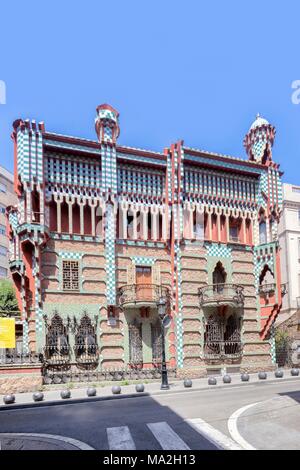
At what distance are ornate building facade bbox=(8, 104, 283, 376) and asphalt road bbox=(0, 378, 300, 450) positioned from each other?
8.95m

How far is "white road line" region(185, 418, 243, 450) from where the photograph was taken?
8.81 metres

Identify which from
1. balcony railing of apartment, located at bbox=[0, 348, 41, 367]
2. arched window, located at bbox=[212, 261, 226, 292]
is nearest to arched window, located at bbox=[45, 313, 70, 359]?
balcony railing of apartment, located at bbox=[0, 348, 41, 367]

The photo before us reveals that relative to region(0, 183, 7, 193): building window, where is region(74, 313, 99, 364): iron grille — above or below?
below

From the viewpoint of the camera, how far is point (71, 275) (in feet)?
88.1

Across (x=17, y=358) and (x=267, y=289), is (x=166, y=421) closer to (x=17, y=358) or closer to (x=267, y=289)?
(x=17, y=358)

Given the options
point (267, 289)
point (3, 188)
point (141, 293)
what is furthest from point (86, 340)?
point (3, 188)

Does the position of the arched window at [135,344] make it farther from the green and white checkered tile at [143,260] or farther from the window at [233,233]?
the window at [233,233]

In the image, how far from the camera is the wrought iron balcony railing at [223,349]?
2866 cm

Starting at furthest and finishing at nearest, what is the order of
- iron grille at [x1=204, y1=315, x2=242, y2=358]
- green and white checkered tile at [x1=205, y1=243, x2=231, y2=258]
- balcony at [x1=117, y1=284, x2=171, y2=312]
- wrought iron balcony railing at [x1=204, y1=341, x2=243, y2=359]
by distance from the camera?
green and white checkered tile at [x1=205, y1=243, x2=231, y2=258], iron grille at [x1=204, y1=315, x2=242, y2=358], wrought iron balcony railing at [x1=204, y1=341, x2=243, y2=359], balcony at [x1=117, y1=284, x2=171, y2=312]

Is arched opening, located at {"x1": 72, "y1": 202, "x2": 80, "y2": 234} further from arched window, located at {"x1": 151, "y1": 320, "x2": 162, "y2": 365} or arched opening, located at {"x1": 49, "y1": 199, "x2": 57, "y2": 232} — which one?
arched window, located at {"x1": 151, "y1": 320, "x2": 162, "y2": 365}

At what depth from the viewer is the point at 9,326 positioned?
22422mm
